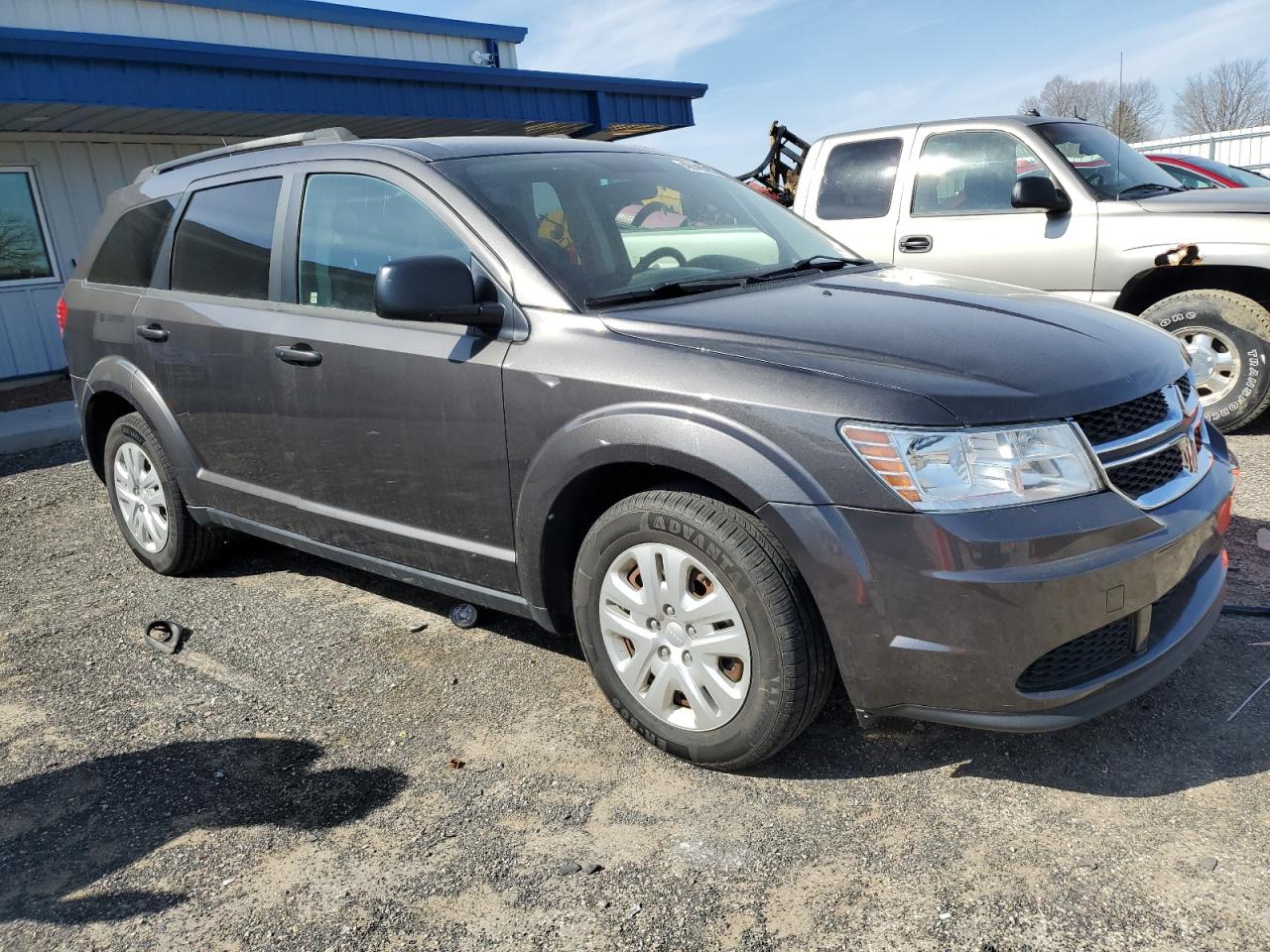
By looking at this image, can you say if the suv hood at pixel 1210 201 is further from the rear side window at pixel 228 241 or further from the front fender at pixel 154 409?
the front fender at pixel 154 409

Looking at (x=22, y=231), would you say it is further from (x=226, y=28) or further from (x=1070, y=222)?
(x=1070, y=222)

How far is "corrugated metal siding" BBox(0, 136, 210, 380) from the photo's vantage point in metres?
11.2

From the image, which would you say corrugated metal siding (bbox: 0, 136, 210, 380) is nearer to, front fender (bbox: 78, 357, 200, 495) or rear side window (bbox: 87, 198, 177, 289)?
rear side window (bbox: 87, 198, 177, 289)

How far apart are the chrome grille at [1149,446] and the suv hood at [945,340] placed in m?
0.05

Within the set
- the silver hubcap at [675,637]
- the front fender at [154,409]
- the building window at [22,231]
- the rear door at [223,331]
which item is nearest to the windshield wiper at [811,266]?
the silver hubcap at [675,637]

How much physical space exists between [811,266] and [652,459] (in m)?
1.32

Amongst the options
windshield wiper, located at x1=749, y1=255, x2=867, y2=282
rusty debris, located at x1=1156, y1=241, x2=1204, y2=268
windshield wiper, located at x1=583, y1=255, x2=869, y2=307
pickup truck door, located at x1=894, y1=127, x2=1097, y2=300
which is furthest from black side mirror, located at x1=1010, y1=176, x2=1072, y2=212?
windshield wiper, located at x1=583, y1=255, x2=869, y2=307

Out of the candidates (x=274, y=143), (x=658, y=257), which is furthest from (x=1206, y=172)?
(x=274, y=143)

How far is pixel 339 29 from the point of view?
14.4 metres

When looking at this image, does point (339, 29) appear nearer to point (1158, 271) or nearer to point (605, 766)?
point (1158, 271)

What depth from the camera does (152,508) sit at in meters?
4.98

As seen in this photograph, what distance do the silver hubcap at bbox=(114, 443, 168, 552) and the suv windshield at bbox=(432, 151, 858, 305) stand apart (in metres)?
2.34

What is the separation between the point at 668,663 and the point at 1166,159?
9.35 meters

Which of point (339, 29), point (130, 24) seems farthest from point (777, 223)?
point (339, 29)
